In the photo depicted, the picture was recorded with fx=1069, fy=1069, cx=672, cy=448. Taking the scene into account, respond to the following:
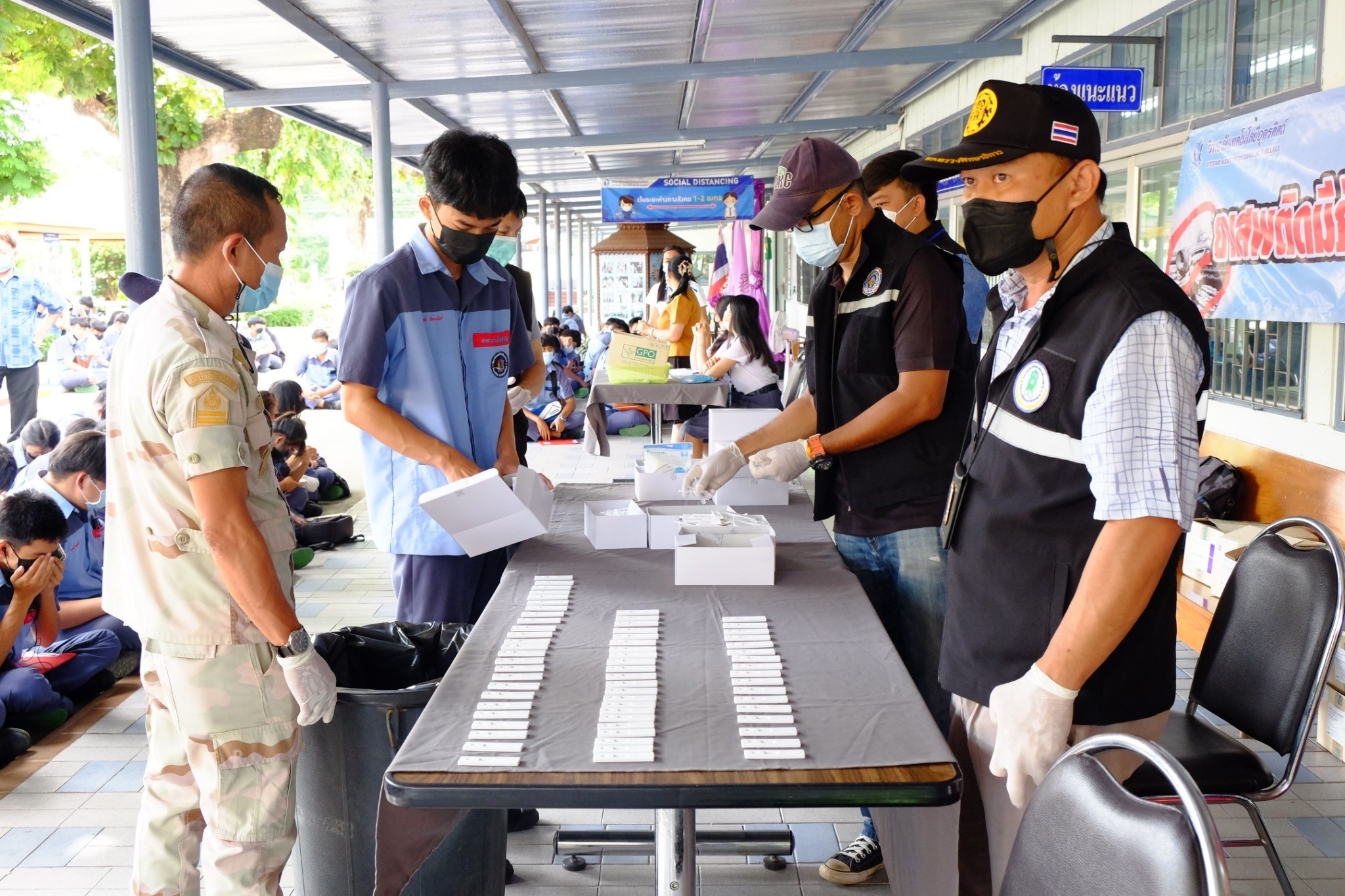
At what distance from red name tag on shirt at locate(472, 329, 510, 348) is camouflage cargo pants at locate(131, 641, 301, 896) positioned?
1023 millimetres

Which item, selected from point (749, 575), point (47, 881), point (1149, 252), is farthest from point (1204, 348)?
point (1149, 252)

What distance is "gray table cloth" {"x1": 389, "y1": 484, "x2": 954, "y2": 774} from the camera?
4.99ft

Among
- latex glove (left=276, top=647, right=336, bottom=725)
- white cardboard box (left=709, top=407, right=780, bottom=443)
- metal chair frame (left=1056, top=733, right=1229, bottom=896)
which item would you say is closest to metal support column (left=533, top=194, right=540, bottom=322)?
white cardboard box (left=709, top=407, right=780, bottom=443)

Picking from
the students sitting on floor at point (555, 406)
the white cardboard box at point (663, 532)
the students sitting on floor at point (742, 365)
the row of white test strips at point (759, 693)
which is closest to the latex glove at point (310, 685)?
the row of white test strips at point (759, 693)

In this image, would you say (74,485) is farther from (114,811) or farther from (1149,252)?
(1149,252)

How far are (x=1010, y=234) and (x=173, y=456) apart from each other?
153 cm

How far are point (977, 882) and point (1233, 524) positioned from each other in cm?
307

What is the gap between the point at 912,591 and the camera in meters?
2.60

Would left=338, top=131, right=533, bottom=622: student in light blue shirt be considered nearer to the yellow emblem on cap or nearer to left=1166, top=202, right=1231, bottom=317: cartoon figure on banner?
the yellow emblem on cap

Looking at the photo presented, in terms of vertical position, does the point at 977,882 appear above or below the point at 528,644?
below

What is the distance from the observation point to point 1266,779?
91.7 inches

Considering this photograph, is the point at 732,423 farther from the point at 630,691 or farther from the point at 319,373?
the point at 319,373

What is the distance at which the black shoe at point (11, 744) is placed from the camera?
12.0 feet

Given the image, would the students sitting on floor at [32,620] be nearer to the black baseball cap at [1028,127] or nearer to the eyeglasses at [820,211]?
the eyeglasses at [820,211]
